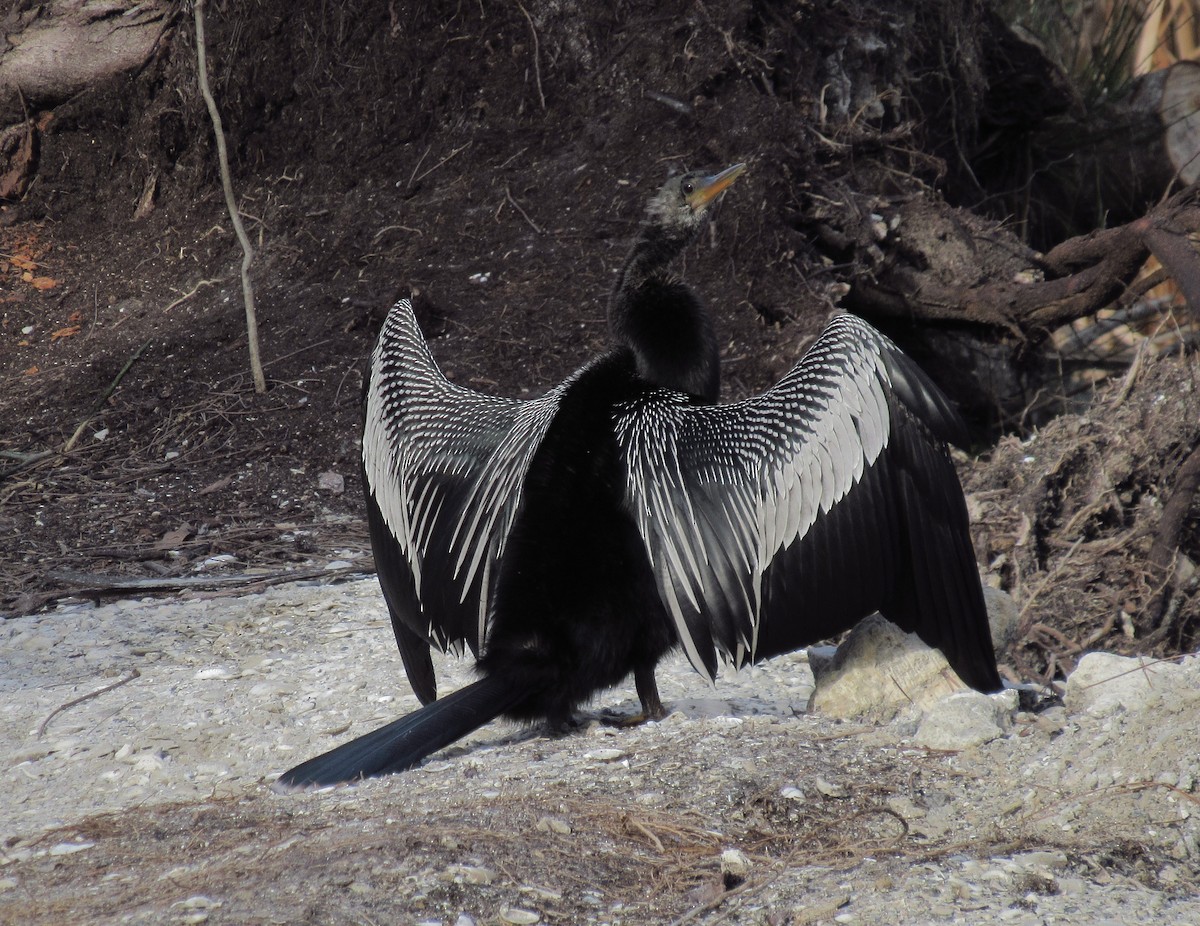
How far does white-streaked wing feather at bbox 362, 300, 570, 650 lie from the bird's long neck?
344 mm

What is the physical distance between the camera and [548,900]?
2.46m

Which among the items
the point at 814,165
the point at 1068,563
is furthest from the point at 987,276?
the point at 1068,563

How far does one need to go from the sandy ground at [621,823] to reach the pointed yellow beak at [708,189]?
189cm

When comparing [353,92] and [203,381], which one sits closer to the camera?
[203,381]

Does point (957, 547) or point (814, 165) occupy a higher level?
point (814, 165)

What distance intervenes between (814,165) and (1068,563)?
11.0 feet

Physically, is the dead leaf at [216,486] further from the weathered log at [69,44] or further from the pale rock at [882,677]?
the weathered log at [69,44]

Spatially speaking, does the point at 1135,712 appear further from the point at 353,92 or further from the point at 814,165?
A: the point at 353,92

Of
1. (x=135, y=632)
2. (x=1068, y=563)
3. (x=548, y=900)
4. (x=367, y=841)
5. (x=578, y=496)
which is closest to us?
(x=548, y=900)

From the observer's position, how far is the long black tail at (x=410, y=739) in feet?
10.4

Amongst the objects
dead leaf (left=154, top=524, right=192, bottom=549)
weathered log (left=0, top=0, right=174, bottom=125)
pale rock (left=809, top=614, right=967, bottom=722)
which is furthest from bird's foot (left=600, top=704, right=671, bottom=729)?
weathered log (left=0, top=0, right=174, bottom=125)

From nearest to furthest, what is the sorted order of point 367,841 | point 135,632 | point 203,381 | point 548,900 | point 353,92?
point 548,900 → point 367,841 → point 135,632 → point 203,381 → point 353,92

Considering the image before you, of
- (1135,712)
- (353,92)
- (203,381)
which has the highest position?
(353,92)

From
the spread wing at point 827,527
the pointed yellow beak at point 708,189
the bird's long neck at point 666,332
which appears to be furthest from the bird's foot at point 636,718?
the pointed yellow beak at point 708,189
